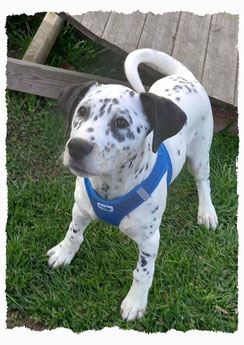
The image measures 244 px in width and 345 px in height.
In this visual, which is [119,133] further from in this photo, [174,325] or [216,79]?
[216,79]

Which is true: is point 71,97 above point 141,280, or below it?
above

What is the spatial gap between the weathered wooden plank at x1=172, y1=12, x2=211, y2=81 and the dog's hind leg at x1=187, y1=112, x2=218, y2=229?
1.03m

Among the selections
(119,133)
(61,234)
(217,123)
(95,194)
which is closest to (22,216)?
(61,234)

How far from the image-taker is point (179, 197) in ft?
15.2

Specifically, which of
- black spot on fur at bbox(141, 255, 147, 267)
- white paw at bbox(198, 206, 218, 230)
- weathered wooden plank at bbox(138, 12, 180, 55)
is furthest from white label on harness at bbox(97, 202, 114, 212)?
weathered wooden plank at bbox(138, 12, 180, 55)

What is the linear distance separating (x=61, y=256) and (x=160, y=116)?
1.64m

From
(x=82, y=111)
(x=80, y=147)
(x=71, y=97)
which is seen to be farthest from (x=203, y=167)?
(x=80, y=147)

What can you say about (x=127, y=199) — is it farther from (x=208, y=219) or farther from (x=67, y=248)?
(x=208, y=219)

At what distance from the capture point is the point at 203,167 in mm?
4285

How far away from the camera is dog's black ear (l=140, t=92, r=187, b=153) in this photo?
9.06ft

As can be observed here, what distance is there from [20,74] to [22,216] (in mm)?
1698

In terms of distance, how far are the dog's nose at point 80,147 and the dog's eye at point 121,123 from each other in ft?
0.73

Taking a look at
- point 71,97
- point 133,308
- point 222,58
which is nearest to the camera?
point 71,97

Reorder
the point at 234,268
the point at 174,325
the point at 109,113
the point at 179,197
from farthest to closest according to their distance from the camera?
1. the point at 179,197
2. the point at 234,268
3. the point at 174,325
4. the point at 109,113
